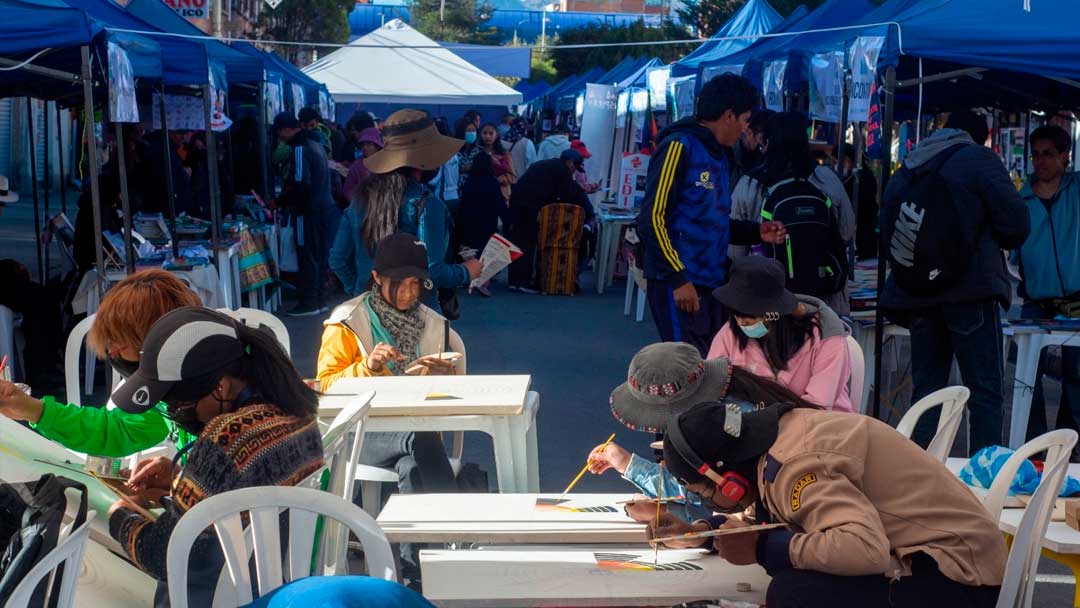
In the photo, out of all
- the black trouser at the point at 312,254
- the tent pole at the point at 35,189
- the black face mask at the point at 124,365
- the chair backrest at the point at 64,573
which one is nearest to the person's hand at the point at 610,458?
the black face mask at the point at 124,365

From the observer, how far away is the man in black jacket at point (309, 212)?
1171 cm

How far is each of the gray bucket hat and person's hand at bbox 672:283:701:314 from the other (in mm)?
2035

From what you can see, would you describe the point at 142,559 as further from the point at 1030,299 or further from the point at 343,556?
the point at 1030,299

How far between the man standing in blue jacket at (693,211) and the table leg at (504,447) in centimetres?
155

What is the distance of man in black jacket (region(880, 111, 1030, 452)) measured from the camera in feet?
18.9

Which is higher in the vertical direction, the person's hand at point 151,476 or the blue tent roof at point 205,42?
the blue tent roof at point 205,42

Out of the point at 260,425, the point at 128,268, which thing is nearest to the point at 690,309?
the point at 260,425

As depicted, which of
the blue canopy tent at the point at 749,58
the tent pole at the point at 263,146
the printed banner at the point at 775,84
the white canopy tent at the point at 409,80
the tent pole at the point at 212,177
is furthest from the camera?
the white canopy tent at the point at 409,80

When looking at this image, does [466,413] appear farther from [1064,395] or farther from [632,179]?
[632,179]

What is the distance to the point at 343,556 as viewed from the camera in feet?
11.1

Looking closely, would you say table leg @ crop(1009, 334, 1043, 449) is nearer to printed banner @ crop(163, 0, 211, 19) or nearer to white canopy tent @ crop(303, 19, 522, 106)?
printed banner @ crop(163, 0, 211, 19)

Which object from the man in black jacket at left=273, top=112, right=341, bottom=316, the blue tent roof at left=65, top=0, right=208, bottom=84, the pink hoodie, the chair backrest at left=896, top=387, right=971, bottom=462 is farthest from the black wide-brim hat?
the man in black jacket at left=273, top=112, right=341, bottom=316

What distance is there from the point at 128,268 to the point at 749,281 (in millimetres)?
4601

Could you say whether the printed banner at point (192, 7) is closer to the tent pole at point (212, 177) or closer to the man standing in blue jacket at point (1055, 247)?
the tent pole at point (212, 177)
